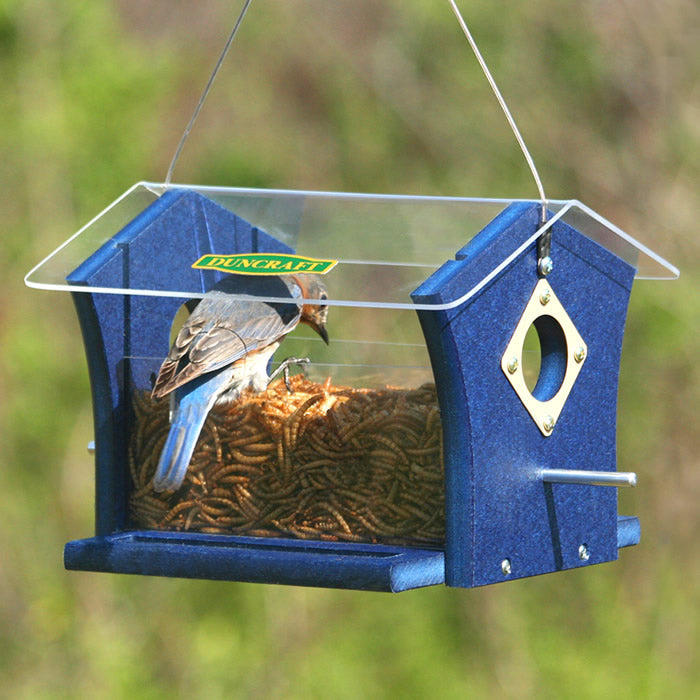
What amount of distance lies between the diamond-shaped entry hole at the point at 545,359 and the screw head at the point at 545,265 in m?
0.03

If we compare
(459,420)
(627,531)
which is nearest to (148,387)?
(459,420)

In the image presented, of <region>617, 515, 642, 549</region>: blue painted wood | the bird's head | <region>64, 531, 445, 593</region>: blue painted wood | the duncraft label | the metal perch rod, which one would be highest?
the duncraft label

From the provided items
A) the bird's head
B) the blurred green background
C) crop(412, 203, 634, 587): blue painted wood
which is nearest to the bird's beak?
the bird's head

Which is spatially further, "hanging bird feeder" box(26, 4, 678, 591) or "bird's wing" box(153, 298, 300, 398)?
"bird's wing" box(153, 298, 300, 398)

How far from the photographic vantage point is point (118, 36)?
716 cm

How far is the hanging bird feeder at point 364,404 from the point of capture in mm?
2938

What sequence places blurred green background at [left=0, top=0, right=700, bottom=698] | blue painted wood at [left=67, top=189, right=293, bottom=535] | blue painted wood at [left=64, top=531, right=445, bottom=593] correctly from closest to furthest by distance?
blue painted wood at [left=64, top=531, right=445, bottom=593] → blue painted wood at [left=67, top=189, right=293, bottom=535] → blurred green background at [left=0, top=0, right=700, bottom=698]

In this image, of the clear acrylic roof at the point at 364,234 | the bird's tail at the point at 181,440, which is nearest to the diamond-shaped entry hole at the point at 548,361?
the clear acrylic roof at the point at 364,234

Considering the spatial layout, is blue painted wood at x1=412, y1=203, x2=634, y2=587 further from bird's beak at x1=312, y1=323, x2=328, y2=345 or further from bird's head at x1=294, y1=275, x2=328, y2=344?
bird's beak at x1=312, y1=323, x2=328, y2=345

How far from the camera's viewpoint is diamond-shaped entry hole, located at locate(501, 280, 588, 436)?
310 centimetres

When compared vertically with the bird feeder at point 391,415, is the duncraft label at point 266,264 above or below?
above

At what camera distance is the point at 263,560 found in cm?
294

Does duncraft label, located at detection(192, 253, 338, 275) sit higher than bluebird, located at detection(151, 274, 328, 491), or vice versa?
duncraft label, located at detection(192, 253, 338, 275)

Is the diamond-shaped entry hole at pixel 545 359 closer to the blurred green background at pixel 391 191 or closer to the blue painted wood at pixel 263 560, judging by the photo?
the blue painted wood at pixel 263 560
